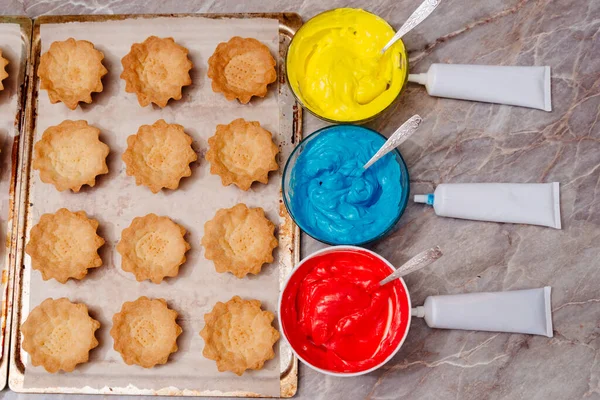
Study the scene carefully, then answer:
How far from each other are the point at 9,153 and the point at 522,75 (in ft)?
7.67

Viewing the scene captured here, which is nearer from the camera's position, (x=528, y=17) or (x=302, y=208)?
(x=302, y=208)

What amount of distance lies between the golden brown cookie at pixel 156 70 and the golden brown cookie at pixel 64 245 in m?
0.60

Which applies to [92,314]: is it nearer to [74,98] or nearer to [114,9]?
[74,98]

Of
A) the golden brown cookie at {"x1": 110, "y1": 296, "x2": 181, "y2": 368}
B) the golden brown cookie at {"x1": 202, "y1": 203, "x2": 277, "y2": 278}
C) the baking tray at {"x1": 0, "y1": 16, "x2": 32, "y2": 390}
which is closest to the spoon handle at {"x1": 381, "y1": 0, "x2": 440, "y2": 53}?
the golden brown cookie at {"x1": 202, "y1": 203, "x2": 277, "y2": 278}

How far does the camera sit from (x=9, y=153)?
2.80 meters

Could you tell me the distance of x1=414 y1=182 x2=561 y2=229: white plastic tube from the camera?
8.87 feet

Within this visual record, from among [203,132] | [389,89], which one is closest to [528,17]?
[389,89]

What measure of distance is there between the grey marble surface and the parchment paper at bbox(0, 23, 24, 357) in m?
0.14

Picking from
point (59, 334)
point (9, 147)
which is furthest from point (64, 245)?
point (9, 147)

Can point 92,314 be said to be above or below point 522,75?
below

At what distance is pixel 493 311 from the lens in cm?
267

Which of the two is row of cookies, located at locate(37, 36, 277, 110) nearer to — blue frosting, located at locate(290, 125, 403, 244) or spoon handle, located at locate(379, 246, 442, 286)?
blue frosting, located at locate(290, 125, 403, 244)

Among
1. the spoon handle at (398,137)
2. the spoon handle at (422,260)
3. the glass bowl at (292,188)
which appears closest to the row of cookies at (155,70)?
the glass bowl at (292,188)

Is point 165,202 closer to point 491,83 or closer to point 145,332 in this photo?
point 145,332
